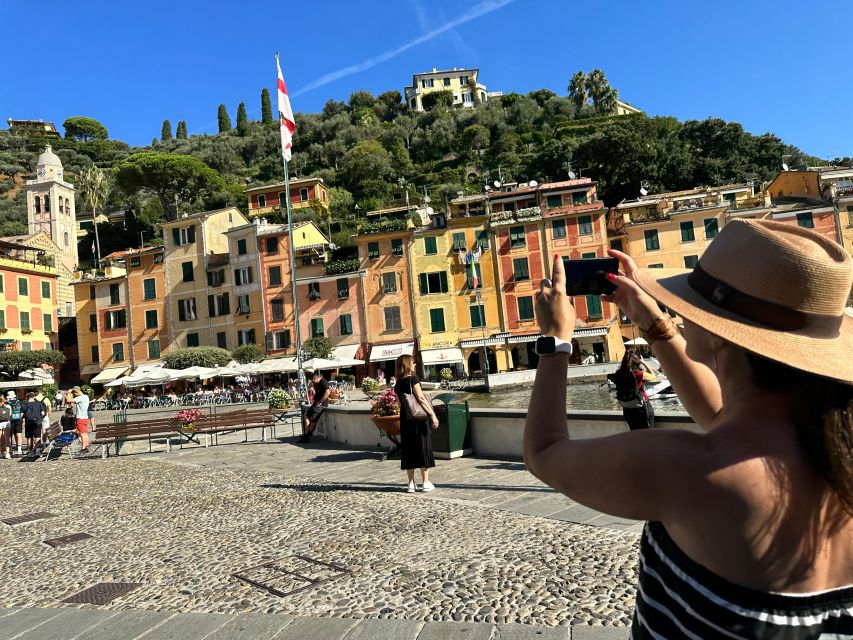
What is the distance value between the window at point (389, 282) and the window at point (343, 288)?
95.9 inches

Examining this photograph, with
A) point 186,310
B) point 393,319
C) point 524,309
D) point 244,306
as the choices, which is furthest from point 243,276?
point 524,309

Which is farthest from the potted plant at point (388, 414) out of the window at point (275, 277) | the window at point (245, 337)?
the window at point (245, 337)

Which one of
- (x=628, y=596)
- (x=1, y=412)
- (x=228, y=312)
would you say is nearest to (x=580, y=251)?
(x=228, y=312)

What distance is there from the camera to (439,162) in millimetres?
78750

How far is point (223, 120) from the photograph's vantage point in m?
114

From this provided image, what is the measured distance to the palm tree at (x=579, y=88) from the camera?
289 ft

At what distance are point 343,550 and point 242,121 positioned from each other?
114506 millimetres

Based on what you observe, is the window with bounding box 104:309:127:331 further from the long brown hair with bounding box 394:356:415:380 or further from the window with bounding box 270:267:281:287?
the long brown hair with bounding box 394:356:415:380

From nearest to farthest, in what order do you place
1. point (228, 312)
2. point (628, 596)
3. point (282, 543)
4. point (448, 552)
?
point (628, 596) < point (448, 552) < point (282, 543) < point (228, 312)

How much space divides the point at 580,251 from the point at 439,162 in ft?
137

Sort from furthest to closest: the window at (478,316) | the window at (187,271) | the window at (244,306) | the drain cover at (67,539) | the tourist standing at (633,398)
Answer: the window at (187,271) < the window at (244,306) < the window at (478,316) < the tourist standing at (633,398) < the drain cover at (67,539)

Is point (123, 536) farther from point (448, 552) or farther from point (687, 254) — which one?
point (687, 254)

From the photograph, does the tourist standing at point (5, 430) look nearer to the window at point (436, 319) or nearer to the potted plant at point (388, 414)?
the potted plant at point (388, 414)

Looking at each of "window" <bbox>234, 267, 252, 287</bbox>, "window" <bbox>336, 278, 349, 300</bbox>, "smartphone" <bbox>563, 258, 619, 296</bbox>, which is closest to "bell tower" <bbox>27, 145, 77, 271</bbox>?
"window" <bbox>234, 267, 252, 287</bbox>
